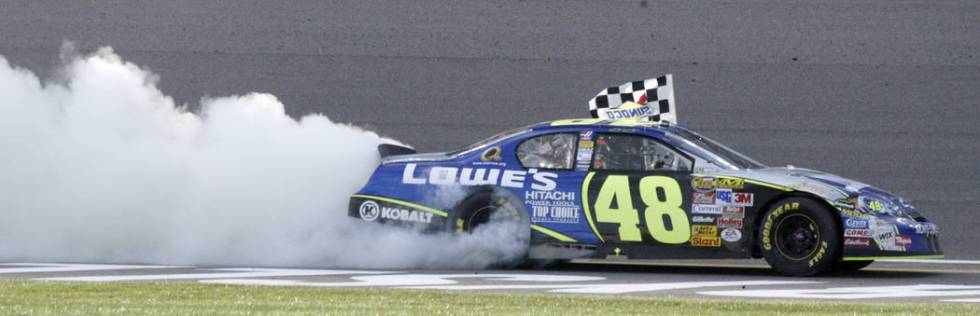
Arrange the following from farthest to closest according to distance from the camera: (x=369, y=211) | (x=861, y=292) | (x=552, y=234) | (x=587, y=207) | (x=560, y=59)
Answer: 1. (x=560, y=59)
2. (x=369, y=211)
3. (x=552, y=234)
4. (x=587, y=207)
5. (x=861, y=292)

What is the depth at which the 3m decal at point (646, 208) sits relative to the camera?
11.5 meters

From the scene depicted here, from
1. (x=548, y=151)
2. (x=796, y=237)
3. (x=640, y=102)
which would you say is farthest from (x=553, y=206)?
(x=640, y=102)

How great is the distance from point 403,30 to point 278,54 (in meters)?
1.37

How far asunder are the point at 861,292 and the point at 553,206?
2.38 meters

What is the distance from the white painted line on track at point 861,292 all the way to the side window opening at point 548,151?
197 cm

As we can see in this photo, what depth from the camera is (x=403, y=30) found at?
18641 mm

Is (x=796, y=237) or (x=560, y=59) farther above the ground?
(x=560, y=59)

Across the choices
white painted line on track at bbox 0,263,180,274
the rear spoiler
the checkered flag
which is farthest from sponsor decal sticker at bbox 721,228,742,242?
white painted line on track at bbox 0,263,180,274

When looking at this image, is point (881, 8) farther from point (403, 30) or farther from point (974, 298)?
point (974, 298)

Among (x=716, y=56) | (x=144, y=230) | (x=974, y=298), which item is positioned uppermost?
(x=716, y=56)

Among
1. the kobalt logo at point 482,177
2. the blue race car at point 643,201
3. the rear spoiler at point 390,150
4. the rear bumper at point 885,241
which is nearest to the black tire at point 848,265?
the blue race car at point 643,201

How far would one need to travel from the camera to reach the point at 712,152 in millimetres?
11695

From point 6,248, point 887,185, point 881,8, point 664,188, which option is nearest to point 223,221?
point 6,248

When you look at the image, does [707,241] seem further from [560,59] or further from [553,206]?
[560,59]
